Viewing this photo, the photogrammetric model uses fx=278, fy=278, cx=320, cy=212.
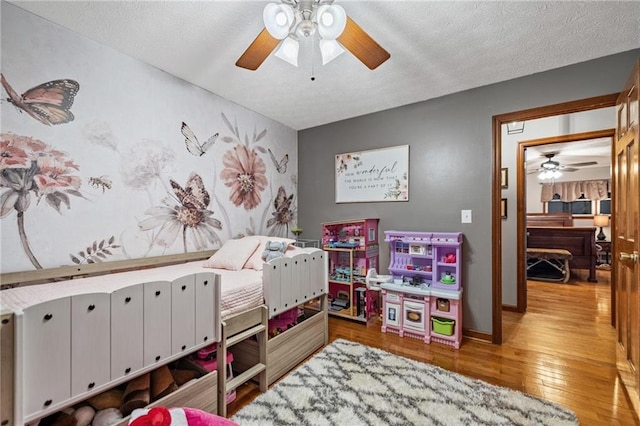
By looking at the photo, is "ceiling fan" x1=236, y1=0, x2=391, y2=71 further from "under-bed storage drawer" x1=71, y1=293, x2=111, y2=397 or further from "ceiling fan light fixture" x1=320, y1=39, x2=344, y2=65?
"under-bed storage drawer" x1=71, y1=293, x2=111, y2=397

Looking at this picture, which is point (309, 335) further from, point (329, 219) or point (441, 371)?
point (329, 219)

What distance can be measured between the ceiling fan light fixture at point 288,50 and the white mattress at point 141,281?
5.17 ft

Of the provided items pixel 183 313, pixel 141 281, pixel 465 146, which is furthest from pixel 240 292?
pixel 465 146

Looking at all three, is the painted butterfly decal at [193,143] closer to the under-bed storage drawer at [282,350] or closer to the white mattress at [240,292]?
the white mattress at [240,292]

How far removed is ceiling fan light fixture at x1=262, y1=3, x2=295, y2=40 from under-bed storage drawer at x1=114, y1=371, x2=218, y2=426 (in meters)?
A: 1.80

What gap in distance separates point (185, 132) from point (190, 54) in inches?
25.6

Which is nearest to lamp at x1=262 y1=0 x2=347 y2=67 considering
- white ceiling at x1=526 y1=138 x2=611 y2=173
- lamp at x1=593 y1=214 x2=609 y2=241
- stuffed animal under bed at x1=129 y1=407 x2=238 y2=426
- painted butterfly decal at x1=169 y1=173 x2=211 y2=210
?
painted butterfly decal at x1=169 y1=173 x2=211 y2=210

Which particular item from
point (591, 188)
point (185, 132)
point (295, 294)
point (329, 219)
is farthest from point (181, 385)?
point (591, 188)

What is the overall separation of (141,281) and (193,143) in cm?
130

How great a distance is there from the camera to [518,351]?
2.36m

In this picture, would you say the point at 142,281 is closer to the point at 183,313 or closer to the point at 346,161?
the point at 183,313

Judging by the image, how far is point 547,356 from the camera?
2.27 m

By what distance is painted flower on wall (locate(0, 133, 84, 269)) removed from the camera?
158 centimetres

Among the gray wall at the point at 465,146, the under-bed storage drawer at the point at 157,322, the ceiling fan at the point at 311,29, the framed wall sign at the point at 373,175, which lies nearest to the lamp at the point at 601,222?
the gray wall at the point at 465,146
